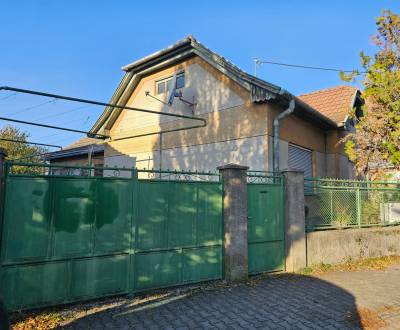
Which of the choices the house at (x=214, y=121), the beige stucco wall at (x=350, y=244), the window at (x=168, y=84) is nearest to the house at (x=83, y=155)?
the house at (x=214, y=121)

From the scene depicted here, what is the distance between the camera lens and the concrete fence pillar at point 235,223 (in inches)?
251

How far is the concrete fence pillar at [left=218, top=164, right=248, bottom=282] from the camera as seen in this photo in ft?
20.9

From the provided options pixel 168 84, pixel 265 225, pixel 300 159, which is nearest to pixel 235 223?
pixel 265 225

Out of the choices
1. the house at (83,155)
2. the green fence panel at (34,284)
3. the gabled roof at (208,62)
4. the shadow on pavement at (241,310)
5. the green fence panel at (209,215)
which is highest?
the gabled roof at (208,62)

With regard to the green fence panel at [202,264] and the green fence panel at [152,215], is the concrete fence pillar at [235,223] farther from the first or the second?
the green fence panel at [152,215]

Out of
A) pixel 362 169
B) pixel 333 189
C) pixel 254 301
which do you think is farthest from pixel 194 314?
pixel 362 169

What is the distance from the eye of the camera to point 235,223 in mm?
6414

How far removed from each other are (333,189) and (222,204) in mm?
3637

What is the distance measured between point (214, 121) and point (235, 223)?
477 centimetres

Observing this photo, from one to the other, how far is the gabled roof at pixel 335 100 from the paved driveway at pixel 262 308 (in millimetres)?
7592

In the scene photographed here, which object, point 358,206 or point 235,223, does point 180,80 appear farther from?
point 358,206

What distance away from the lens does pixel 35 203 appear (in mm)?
4691

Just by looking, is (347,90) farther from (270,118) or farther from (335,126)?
(270,118)

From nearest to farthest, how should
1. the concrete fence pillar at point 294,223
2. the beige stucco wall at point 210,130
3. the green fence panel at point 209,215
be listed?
1. the green fence panel at point 209,215
2. the concrete fence pillar at point 294,223
3. the beige stucco wall at point 210,130
